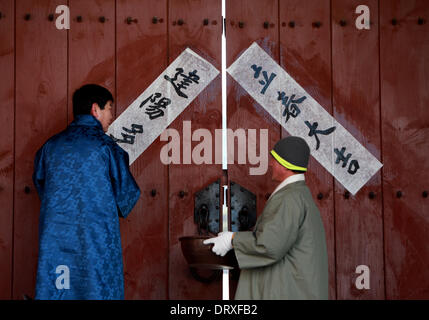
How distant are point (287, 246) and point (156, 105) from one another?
1037 millimetres

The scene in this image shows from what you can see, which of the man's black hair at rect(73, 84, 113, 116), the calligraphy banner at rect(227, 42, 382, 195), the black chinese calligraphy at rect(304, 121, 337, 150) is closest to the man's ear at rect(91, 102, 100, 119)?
the man's black hair at rect(73, 84, 113, 116)

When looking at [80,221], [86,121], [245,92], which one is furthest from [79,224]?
[245,92]

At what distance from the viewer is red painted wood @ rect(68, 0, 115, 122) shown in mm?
2805

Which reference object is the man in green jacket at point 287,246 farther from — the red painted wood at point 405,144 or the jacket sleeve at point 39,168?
the jacket sleeve at point 39,168

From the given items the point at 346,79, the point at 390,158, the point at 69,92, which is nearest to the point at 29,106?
the point at 69,92

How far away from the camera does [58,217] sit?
2250 millimetres

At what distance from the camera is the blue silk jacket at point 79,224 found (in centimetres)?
223

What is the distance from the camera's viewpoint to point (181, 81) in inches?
110

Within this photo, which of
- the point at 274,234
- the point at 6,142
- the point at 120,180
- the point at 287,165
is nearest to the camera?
the point at 274,234

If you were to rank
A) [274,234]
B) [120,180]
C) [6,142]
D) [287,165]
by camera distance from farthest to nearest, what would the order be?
[6,142]
[120,180]
[287,165]
[274,234]

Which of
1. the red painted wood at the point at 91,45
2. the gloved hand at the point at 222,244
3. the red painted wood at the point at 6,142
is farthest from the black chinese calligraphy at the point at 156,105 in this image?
the gloved hand at the point at 222,244

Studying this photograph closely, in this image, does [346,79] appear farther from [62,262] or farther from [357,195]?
[62,262]

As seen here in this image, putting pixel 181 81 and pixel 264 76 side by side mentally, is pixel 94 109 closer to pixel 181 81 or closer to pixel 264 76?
pixel 181 81

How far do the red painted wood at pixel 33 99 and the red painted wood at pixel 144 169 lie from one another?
30 centimetres
